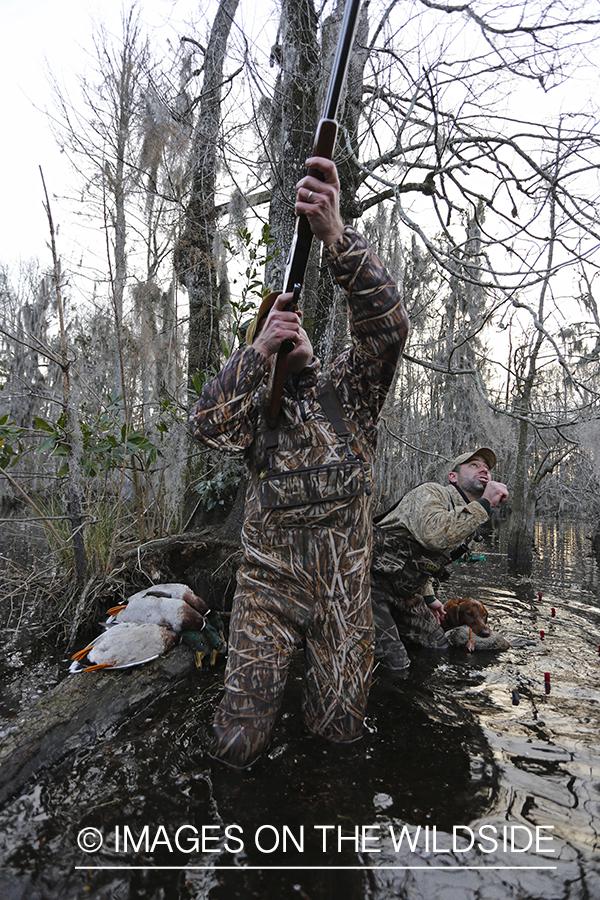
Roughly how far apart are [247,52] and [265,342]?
130 inches

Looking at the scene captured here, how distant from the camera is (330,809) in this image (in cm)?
227

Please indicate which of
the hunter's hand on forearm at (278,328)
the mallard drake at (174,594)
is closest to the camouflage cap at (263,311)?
the hunter's hand on forearm at (278,328)

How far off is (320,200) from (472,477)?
306cm

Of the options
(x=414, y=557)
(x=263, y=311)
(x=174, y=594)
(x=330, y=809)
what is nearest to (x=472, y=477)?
(x=414, y=557)

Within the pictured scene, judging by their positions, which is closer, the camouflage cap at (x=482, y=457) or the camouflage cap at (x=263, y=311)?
the camouflage cap at (x=263, y=311)

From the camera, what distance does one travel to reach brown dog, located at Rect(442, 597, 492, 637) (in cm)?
496

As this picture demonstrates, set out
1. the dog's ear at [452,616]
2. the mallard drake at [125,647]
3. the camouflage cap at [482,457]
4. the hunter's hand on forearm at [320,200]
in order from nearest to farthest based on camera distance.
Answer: the hunter's hand on forearm at [320,200], the mallard drake at [125,647], the camouflage cap at [482,457], the dog's ear at [452,616]

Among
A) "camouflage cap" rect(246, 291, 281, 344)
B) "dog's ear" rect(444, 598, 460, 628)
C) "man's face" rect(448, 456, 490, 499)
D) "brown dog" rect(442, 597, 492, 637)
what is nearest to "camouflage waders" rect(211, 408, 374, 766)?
"camouflage cap" rect(246, 291, 281, 344)

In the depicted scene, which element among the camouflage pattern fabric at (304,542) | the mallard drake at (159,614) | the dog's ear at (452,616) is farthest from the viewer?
the dog's ear at (452,616)

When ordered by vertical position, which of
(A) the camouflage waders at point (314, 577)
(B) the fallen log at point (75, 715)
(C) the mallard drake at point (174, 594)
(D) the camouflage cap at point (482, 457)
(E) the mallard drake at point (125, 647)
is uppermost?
(D) the camouflage cap at point (482, 457)

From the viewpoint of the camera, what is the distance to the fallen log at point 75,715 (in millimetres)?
2391

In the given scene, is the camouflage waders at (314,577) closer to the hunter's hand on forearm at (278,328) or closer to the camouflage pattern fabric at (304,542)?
the camouflage pattern fabric at (304,542)

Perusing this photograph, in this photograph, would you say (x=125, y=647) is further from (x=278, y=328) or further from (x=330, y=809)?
(x=278, y=328)

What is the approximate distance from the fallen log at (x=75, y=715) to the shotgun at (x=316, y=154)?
6.26ft
